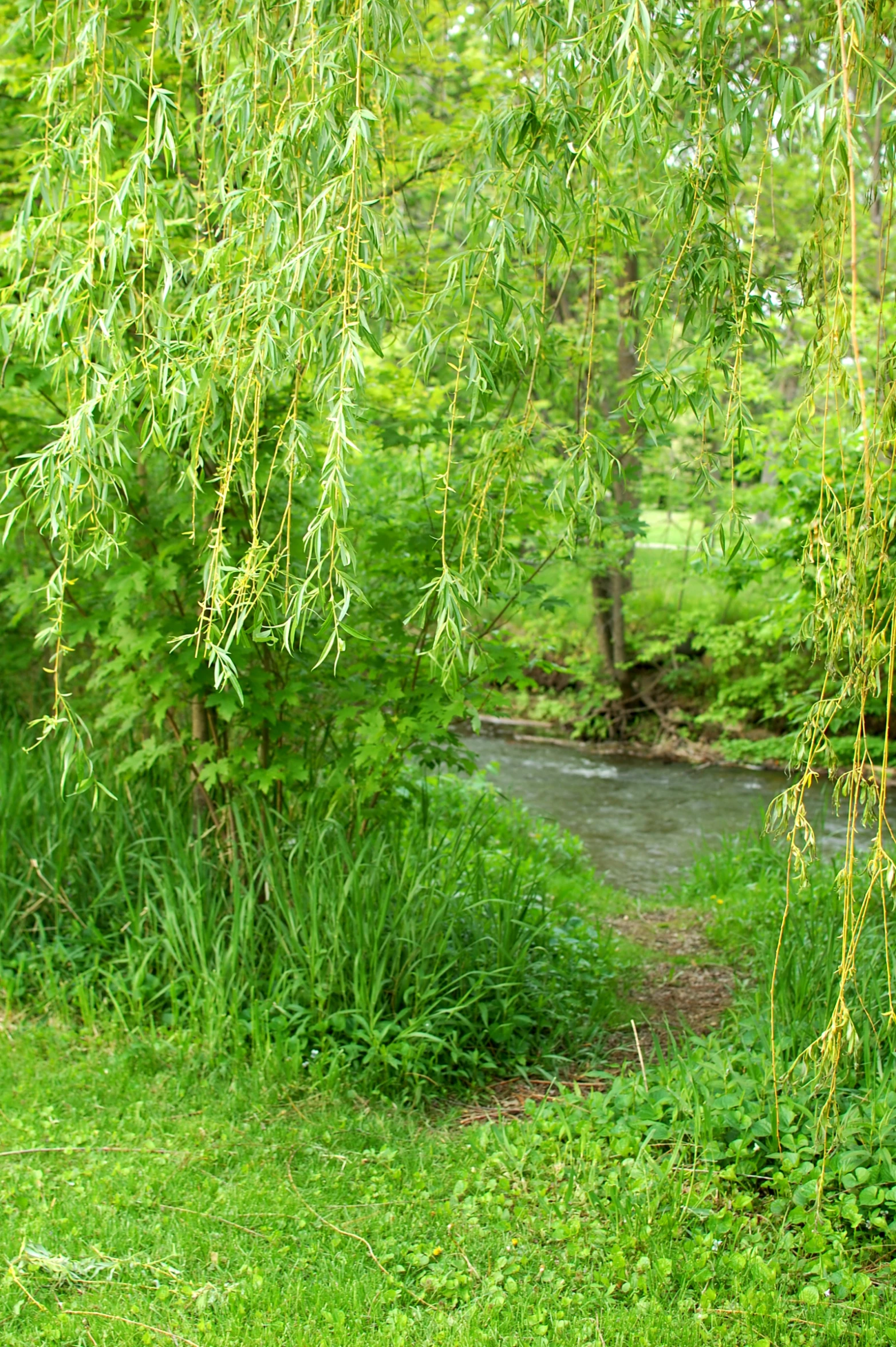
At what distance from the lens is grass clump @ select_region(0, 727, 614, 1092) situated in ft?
13.3

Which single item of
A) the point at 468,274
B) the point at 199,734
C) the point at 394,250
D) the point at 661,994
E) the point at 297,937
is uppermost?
the point at 394,250

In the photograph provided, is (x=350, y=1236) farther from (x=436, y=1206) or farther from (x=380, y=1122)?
(x=380, y=1122)

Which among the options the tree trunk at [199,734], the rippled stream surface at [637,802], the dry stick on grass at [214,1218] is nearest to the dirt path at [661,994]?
the dry stick on grass at [214,1218]

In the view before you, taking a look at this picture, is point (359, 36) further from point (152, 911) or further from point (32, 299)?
point (152, 911)

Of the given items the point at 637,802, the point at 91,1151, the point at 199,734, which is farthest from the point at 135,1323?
the point at 637,802

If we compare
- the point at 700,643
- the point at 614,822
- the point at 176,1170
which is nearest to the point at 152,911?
the point at 176,1170

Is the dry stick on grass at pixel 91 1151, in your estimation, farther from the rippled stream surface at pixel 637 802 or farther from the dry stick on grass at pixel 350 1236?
the rippled stream surface at pixel 637 802

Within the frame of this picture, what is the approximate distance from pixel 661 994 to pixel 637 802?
17.6 ft

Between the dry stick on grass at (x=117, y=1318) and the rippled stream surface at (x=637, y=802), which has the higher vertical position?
the rippled stream surface at (x=637, y=802)

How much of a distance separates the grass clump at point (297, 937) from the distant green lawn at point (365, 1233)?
0.98ft

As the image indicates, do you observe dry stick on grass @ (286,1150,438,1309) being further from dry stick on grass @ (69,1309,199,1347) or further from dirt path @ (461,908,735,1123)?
dirt path @ (461,908,735,1123)

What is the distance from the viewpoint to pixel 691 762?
12180mm

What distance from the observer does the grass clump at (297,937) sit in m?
4.04

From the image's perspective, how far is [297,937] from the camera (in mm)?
4219
